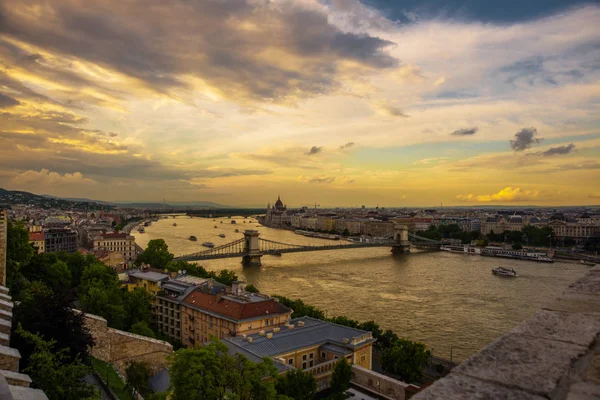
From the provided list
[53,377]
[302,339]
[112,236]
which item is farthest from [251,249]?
[53,377]

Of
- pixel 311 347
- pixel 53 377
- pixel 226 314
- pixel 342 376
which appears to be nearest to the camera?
pixel 53 377

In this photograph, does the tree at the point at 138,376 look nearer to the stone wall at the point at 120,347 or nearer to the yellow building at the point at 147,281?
the stone wall at the point at 120,347

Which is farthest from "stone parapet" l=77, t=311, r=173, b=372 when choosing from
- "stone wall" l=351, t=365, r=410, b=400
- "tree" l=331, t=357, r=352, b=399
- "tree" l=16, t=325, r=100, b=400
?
"stone wall" l=351, t=365, r=410, b=400

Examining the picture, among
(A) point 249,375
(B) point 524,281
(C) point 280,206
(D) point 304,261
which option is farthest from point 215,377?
(C) point 280,206

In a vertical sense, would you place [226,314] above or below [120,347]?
below

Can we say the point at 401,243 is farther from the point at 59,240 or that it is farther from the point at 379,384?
the point at 379,384

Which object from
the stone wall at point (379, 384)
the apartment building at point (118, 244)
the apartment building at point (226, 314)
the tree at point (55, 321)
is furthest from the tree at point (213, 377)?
the apartment building at point (118, 244)

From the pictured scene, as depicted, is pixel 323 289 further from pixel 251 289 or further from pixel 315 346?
pixel 315 346

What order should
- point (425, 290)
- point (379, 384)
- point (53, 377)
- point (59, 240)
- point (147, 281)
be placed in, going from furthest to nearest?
1. point (59, 240)
2. point (425, 290)
3. point (147, 281)
4. point (379, 384)
5. point (53, 377)
